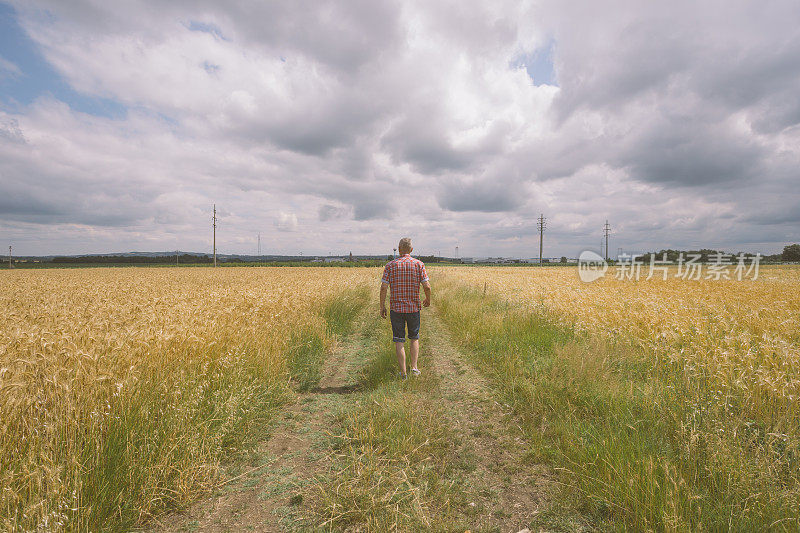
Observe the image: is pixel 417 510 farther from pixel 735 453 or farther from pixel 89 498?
pixel 735 453

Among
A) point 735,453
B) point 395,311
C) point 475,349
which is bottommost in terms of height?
point 475,349

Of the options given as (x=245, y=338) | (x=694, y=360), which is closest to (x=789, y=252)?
(x=694, y=360)

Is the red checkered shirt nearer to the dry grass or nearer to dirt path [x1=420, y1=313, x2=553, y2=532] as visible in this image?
dirt path [x1=420, y1=313, x2=553, y2=532]

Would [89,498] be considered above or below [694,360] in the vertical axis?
below

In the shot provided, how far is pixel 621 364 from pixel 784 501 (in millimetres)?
3409

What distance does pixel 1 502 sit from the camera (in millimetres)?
2217

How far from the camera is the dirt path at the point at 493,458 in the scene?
3.03m

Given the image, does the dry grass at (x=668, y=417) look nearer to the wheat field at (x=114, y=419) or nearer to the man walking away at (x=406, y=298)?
the man walking away at (x=406, y=298)

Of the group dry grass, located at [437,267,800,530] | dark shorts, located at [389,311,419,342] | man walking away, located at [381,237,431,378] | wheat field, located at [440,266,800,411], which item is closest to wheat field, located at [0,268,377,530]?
dark shorts, located at [389,311,419,342]

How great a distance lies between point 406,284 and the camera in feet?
21.7

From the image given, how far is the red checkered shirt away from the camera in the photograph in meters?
6.59

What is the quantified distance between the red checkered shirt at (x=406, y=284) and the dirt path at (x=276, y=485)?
7.24 ft

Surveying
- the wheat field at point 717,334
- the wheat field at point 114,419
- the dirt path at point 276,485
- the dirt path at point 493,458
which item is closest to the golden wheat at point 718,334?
the wheat field at point 717,334

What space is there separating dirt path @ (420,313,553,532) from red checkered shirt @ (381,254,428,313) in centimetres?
161
